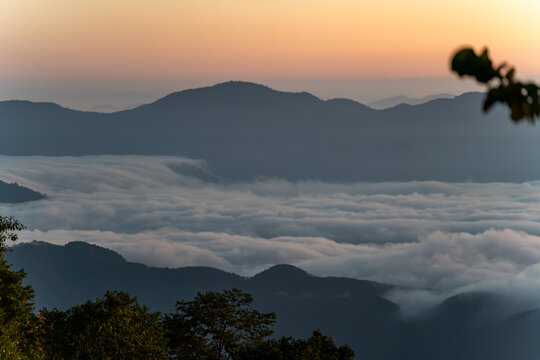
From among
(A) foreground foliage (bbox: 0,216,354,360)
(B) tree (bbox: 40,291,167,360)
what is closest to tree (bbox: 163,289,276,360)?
(A) foreground foliage (bbox: 0,216,354,360)

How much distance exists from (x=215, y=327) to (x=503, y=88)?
45.9 metres

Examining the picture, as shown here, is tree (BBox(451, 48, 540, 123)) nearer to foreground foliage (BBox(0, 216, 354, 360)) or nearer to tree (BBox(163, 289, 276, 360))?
foreground foliage (BBox(0, 216, 354, 360))

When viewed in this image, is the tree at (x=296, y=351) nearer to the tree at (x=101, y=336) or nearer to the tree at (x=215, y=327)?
the tree at (x=215, y=327)

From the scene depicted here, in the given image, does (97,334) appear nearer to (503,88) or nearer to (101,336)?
(101,336)

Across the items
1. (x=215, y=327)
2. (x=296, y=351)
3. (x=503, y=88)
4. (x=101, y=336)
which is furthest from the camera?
(x=215, y=327)

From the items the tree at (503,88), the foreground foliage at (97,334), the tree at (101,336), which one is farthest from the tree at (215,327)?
the tree at (503,88)

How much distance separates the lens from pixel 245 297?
166 ft

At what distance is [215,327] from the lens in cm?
4844

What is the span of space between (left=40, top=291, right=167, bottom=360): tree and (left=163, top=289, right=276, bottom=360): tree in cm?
1305

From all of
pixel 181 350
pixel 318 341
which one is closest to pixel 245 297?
pixel 181 350

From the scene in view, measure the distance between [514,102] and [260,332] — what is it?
46.9m

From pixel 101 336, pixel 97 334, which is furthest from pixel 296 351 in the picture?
pixel 97 334

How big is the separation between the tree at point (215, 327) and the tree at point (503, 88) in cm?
4371

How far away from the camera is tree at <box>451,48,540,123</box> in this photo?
3.83 metres
